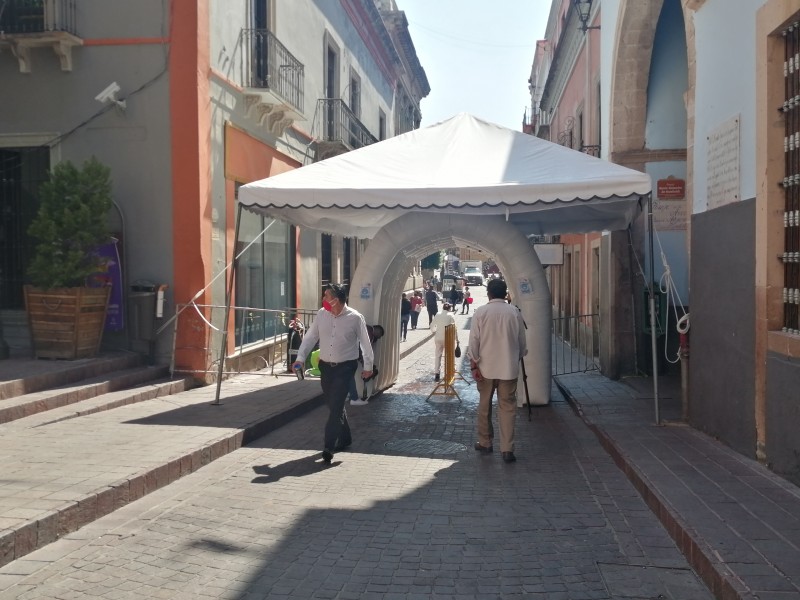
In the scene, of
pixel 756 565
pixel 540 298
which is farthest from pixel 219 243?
pixel 756 565

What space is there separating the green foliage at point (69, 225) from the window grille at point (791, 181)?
825cm

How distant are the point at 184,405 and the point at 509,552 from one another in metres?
6.02

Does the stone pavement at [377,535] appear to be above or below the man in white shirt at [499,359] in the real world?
below

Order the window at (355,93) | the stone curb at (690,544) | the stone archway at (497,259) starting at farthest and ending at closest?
the window at (355,93) → the stone archway at (497,259) → the stone curb at (690,544)

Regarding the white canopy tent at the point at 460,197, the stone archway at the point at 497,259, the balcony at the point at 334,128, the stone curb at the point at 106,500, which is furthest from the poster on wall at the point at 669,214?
the balcony at the point at 334,128

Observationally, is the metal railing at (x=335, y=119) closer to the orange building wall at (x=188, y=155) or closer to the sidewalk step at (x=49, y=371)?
the orange building wall at (x=188, y=155)

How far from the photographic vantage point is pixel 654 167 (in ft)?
45.1

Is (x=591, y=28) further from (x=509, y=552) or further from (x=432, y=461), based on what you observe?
(x=509, y=552)

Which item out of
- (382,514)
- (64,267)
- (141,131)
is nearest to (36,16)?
(141,131)

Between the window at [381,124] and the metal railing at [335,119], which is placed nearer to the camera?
the metal railing at [335,119]

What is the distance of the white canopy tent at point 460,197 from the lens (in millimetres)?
9180

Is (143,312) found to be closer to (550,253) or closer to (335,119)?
(335,119)

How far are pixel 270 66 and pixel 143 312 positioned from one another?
533cm

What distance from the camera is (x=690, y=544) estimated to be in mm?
4895
